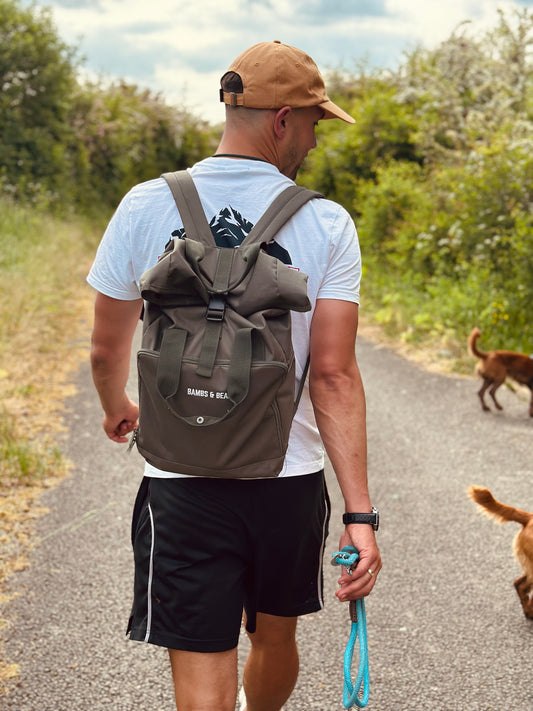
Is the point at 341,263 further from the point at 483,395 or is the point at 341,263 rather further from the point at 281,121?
the point at 483,395

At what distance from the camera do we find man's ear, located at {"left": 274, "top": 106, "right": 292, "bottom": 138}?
205cm

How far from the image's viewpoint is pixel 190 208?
1956 mm

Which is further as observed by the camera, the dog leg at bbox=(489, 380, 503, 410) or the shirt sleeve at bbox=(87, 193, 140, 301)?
the dog leg at bbox=(489, 380, 503, 410)

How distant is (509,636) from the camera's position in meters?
3.73

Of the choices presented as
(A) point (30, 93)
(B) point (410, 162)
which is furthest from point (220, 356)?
(A) point (30, 93)

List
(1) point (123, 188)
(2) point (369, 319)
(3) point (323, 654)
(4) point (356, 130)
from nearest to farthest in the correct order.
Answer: (3) point (323, 654), (2) point (369, 319), (4) point (356, 130), (1) point (123, 188)

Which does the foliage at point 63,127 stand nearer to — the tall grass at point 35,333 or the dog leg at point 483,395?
the tall grass at point 35,333

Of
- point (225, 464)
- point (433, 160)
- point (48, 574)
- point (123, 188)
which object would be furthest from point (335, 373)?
point (123, 188)

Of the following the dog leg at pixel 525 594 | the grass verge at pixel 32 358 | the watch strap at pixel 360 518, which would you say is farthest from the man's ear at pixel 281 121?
the dog leg at pixel 525 594

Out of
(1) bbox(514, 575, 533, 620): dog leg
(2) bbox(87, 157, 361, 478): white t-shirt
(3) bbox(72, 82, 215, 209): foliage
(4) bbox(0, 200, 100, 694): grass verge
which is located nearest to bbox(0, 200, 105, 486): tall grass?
(4) bbox(0, 200, 100, 694): grass verge

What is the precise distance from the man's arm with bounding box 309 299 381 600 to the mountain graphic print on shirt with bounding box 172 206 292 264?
6.9 inches

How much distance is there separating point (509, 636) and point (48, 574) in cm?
234

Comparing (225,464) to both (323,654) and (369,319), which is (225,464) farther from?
(369,319)

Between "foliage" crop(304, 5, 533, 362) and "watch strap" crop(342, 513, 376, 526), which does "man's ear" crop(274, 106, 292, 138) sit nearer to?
"watch strap" crop(342, 513, 376, 526)
